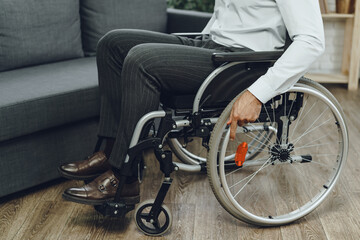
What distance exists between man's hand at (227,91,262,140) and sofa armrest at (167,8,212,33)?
3.46ft

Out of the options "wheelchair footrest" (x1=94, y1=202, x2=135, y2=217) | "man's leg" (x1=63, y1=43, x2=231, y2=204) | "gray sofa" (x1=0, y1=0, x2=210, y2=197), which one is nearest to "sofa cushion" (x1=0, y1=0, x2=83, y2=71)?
"gray sofa" (x1=0, y1=0, x2=210, y2=197)

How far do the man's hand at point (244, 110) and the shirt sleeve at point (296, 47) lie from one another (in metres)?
0.02

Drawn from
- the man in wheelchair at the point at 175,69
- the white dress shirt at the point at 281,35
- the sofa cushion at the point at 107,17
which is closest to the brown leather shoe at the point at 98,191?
the man in wheelchair at the point at 175,69

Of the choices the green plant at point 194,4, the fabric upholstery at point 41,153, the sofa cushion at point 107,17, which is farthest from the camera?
the green plant at point 194,4

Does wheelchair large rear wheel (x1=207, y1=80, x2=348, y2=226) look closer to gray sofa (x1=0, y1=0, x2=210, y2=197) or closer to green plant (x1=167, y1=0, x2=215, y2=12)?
gray sofa (x1=0, y1=0, x2=210, y2=197)

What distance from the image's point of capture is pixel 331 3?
3.48 metres

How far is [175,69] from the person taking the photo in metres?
1.50

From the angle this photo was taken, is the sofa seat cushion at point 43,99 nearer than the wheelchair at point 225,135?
No

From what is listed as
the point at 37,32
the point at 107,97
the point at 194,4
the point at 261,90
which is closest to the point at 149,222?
the point at 107,97

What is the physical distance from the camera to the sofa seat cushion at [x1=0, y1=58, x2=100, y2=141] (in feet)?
5.64

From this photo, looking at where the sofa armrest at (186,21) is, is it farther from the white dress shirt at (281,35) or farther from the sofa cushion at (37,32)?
the white dress shirt at (281,35)

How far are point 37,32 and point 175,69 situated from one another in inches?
37.6

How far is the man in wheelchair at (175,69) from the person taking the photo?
1.42 m

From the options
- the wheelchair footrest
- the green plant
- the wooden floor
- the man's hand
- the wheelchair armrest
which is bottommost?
the wooden floor
